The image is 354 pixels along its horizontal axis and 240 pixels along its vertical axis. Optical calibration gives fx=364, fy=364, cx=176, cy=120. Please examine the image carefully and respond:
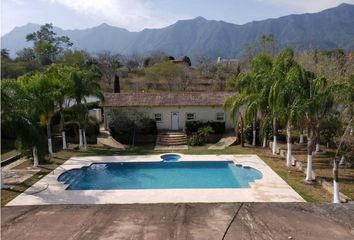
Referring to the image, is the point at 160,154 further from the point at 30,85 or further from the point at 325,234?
the point at 325,234

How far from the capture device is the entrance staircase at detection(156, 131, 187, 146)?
28625 millimetres

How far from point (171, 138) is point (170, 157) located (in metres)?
5.13

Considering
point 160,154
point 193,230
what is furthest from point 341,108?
point 193,230

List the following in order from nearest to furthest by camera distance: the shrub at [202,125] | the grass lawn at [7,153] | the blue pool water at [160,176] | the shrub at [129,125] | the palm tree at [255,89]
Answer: the blue pool water at [160,176], the palm tree at [255,89], the grass lawn at [7,153], the shrub at [129,125], the shrub at [202,125]

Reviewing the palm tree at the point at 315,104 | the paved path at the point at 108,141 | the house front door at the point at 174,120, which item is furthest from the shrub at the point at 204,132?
the palm tree at the point at 315,104

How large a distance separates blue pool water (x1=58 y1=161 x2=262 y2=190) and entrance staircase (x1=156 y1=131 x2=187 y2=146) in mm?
5916

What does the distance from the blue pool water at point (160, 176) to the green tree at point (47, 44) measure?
201ft

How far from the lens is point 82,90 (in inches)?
1005

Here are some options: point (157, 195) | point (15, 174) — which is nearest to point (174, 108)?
point (15, 174)

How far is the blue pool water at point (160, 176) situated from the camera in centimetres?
1874

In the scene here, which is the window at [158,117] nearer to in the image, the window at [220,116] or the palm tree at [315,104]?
the window at [220,116]

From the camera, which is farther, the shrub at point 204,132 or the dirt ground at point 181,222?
the shrub at point 204,132

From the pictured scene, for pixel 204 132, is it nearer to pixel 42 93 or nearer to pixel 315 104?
pixel 42 93

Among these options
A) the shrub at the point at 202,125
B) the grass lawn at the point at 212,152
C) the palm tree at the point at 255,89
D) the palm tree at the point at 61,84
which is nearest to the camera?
the grass lawn at the point at 212,152
